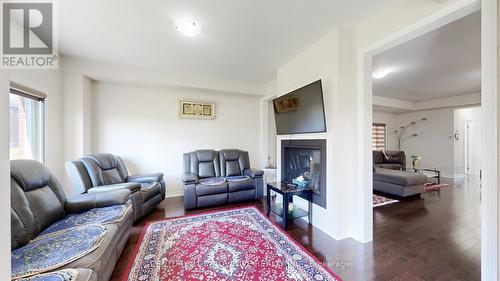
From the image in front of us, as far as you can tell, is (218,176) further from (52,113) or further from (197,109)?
(52,113)

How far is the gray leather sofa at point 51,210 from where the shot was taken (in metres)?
1.21

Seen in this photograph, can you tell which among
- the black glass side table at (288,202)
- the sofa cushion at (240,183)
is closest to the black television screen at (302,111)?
the black glass side table at (288,202)

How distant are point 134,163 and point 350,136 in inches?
148

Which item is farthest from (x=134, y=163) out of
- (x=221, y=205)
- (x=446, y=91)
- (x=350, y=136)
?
(x=446, y=91)

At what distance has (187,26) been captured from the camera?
2.08 meters

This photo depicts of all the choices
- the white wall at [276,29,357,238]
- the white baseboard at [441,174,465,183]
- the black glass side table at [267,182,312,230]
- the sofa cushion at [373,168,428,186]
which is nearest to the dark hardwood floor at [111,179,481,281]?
the black glass side table at [267,182,312,230]

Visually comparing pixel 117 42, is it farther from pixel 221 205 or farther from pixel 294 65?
pixel 221 205

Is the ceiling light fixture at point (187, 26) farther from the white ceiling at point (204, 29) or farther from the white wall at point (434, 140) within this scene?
the white wall at point (434, 140)

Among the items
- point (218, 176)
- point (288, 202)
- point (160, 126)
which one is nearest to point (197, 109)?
point (160, 126)

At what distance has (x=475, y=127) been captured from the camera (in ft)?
21.0

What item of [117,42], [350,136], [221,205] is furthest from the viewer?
[221,205]

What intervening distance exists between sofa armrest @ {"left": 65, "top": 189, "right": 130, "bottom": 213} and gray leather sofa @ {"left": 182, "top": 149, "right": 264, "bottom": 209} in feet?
3.67

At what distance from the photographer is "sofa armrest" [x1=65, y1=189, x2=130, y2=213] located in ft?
6.24

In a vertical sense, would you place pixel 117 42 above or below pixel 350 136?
above
